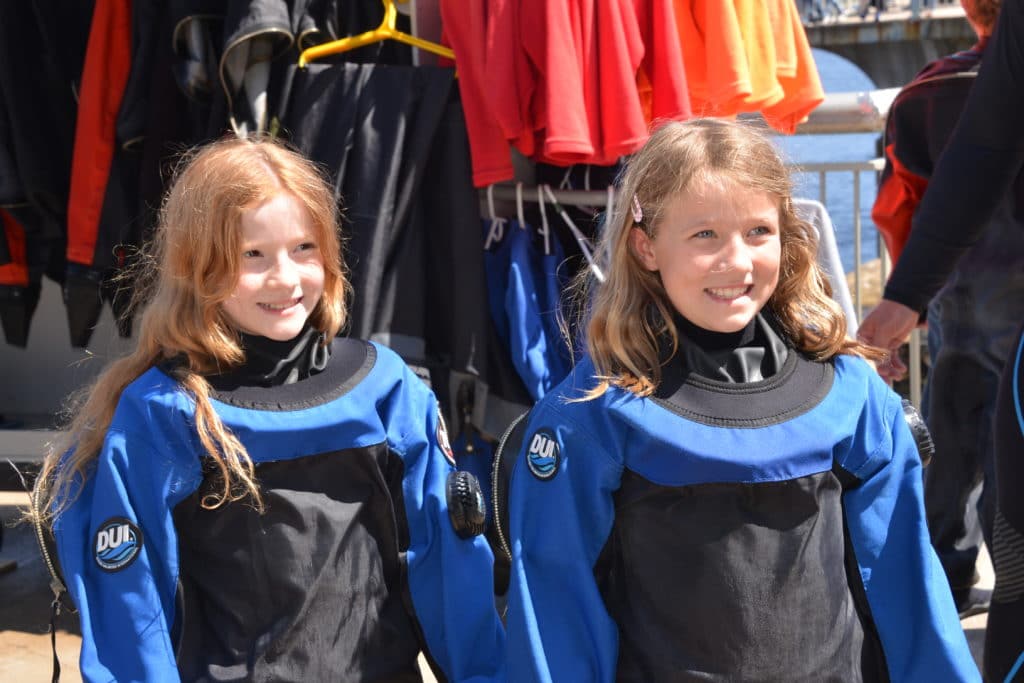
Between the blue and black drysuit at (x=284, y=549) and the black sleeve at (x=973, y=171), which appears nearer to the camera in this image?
the blue and black drysuit at (x=284, y=549)

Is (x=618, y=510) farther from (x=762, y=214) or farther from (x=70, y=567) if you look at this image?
(x=70, y=567)

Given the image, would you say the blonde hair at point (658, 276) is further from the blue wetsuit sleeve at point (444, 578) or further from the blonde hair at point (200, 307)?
the blonde hair at point (200, 307)

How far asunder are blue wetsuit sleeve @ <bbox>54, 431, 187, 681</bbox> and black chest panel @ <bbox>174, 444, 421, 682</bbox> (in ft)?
0.20

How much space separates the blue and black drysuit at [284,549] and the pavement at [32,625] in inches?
44.6

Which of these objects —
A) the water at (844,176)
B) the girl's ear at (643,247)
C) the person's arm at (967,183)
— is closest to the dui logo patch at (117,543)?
the girl's ear at (643,247)

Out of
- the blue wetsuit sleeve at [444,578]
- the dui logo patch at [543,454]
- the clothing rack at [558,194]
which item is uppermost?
the clothing rack at [558,194]

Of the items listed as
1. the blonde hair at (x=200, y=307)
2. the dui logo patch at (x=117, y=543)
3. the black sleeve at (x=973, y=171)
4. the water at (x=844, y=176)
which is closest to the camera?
the dui logo patch at (x=117, y=543)

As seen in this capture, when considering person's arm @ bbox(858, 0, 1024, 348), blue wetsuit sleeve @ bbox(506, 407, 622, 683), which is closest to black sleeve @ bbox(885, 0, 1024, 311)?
person's arm @ bbox(858, 0, 1024, 348)

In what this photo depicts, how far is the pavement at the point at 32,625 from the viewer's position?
3.31 meters

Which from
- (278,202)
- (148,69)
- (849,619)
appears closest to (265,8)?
(148,69)

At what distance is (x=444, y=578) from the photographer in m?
2.19

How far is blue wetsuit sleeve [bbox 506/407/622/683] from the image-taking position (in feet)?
6.36

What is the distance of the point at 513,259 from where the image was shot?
3.61m

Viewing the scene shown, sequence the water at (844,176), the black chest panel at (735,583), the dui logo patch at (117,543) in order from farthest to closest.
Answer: the water at (844,176)
the dui logo patch at (117,543)
the black chest panel at (735,583)
